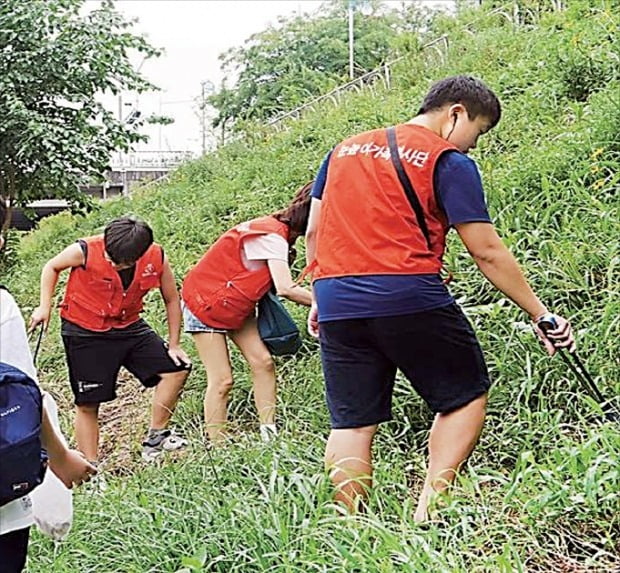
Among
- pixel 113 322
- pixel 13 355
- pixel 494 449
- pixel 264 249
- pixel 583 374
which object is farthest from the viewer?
pixel 113 322

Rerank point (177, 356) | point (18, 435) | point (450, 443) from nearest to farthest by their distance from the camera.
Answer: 1. point (18, 435)
2. point (450, 443)
3. point (177, 356)

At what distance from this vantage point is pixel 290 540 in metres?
3.14

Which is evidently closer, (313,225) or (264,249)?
(313,225)

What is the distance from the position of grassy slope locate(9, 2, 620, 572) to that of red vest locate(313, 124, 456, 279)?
87 centimetres

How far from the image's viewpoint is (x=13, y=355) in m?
2.07

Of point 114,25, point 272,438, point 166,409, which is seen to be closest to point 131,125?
point 114,25

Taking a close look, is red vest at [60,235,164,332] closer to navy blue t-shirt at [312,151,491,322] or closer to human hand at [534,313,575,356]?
navy blue t-shirt at [312,151,491,322]

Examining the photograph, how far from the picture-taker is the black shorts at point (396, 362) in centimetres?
323

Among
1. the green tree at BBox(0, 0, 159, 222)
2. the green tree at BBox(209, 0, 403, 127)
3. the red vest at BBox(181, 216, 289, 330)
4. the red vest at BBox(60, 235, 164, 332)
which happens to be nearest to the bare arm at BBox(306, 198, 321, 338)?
the red vest at BBox(181, 216, 289, 330)

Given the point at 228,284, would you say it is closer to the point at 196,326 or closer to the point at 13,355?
the point at 196,326

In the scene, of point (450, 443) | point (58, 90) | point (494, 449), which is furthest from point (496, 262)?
point (58, 90)

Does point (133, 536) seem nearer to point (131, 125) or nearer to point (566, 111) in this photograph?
point (566, 111)

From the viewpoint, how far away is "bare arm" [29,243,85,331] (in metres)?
4.66

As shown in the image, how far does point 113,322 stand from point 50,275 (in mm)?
438
